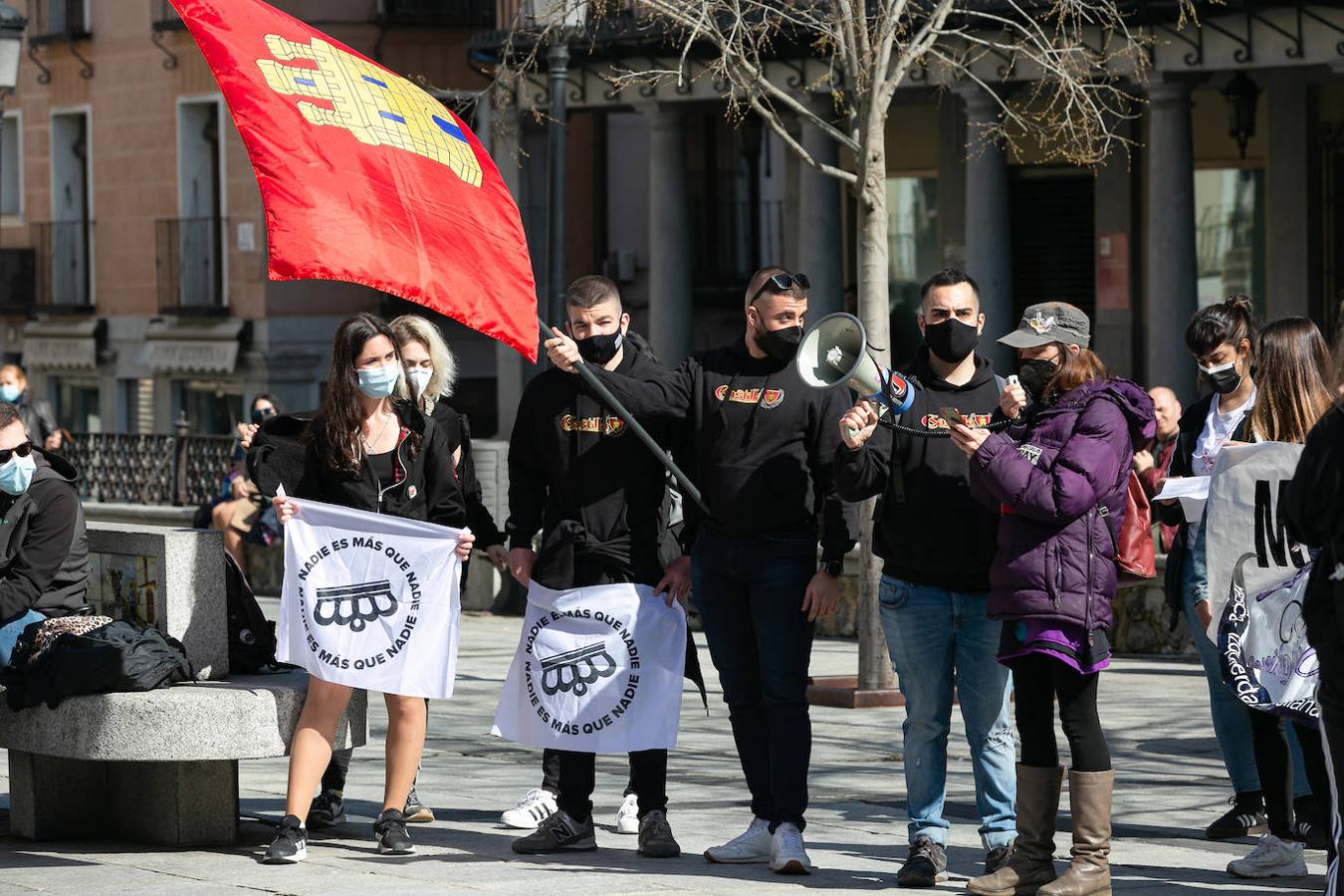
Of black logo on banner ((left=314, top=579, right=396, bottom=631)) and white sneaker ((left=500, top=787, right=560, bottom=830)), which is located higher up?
black logo on banner ((left=314, top=579, right=396, bottom=631))

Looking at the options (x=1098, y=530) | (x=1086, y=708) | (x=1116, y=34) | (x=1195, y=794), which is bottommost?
(x=1195, y=794)

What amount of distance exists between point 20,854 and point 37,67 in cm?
2712

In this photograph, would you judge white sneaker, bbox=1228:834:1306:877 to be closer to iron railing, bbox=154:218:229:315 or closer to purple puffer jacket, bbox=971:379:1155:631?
purple puffer jacket, bbox=971:379:1155:631

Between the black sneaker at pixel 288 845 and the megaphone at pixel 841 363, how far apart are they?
2.33 metres

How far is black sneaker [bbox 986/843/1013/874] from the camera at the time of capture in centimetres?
781

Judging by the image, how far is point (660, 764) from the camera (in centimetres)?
857

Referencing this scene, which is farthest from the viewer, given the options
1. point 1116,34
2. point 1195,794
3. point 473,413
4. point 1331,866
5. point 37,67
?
point 37,67

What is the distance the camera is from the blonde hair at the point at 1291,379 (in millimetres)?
8266

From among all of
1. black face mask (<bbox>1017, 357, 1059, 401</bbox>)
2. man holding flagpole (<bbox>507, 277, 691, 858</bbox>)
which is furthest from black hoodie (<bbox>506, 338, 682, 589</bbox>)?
black face mask (<bbox>1017, 357, 1059, 401</bbox>)

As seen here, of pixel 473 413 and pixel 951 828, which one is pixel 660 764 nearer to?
pixel 951 828

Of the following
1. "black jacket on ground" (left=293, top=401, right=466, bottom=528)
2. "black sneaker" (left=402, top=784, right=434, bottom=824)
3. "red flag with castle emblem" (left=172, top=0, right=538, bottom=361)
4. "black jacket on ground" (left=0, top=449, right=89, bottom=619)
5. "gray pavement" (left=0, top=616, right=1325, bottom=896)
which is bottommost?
"gray pavement" (left=0, top=616, right=1325, bottom=896)

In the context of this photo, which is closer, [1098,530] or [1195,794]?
[1098,530]

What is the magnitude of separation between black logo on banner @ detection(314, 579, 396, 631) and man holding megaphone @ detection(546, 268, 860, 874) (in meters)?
1.10

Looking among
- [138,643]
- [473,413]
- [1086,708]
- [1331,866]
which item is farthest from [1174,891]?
[473,413]
